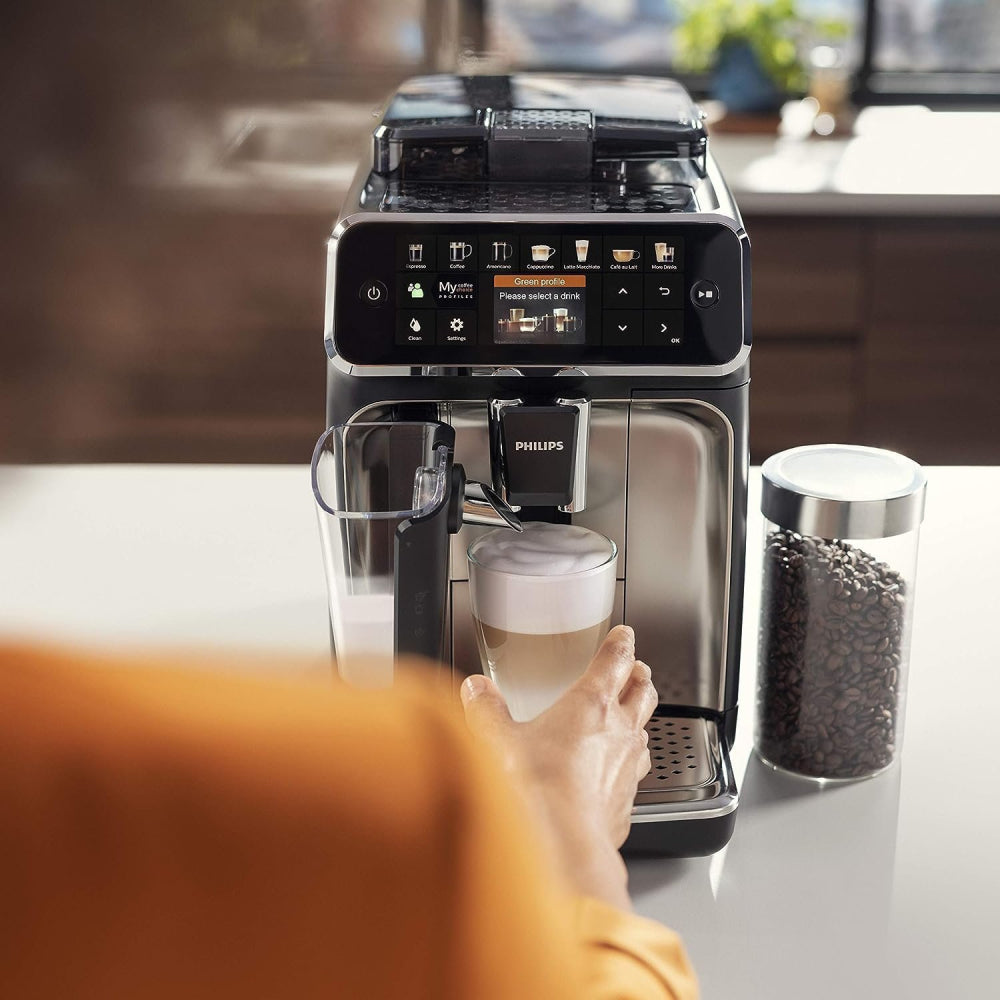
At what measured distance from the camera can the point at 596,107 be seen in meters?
0.83

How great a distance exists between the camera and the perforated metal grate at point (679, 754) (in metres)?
0.74

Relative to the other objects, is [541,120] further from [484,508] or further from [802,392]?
[802,392]

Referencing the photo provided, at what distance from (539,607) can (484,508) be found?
0.07 meters

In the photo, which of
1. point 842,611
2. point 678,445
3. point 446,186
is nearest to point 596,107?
point 446,186

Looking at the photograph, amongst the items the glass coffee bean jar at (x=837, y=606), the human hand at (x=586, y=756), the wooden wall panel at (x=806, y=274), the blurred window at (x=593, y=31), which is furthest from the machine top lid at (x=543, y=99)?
the blurred window at (x=593, y=31)

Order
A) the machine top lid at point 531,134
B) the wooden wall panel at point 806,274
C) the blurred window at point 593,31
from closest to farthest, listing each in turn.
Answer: the machine top lid at point 531,134 < the wooden wall panel at point 806,274 < the blurred window at point 593,31

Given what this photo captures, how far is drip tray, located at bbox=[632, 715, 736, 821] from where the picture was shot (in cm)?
72

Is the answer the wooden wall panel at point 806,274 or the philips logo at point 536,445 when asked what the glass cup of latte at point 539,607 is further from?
the wooden wall panel at point 806,274

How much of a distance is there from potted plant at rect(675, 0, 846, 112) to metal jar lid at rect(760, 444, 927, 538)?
212 cm

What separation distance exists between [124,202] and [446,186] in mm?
1244

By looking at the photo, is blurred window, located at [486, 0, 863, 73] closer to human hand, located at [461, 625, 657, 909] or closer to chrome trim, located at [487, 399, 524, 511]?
chrome trim, located at [487, 399, 524, 511]

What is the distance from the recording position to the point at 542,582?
0.68 meters

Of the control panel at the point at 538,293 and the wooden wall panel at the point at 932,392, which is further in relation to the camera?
the wooden wall panel at the point at 932,392

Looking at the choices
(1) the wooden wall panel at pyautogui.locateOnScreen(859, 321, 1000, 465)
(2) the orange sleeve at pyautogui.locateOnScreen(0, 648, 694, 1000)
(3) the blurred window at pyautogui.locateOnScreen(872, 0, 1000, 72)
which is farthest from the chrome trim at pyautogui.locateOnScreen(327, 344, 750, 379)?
(3) the blurred window at pyautogui.locateOnScreen(872, 0, 1000, 72)
